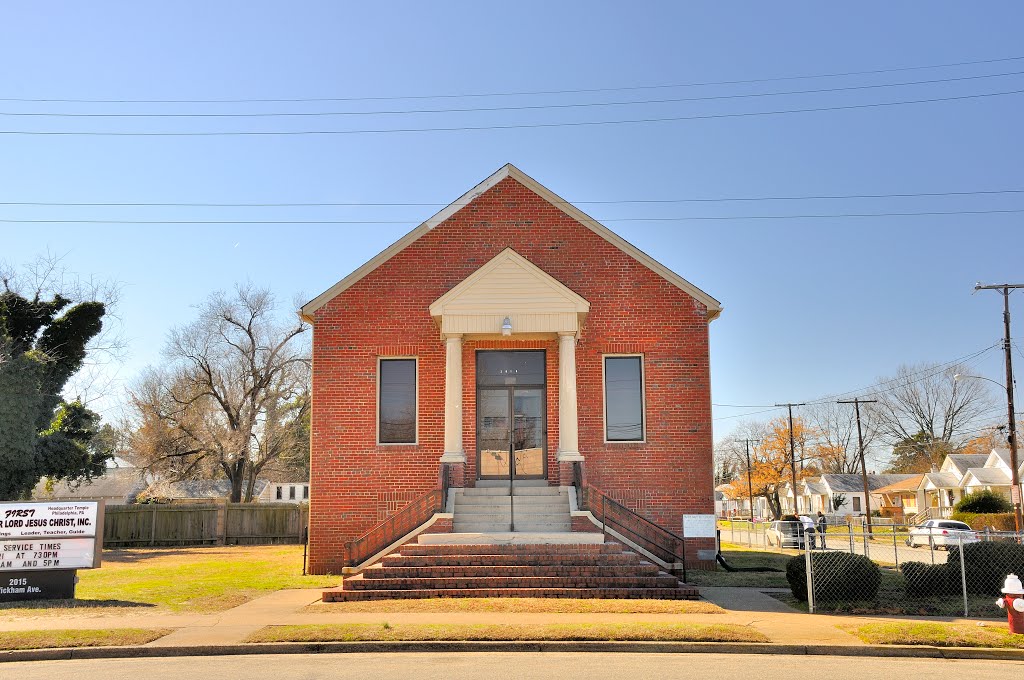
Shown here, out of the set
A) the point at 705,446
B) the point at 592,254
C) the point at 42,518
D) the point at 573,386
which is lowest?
the point at 42,518

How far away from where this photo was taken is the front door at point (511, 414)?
67.6 ft

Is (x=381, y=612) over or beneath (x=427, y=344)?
beneath

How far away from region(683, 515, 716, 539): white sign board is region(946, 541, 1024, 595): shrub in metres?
5.29

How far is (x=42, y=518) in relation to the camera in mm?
15602

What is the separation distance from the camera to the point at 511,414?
68.3 feet

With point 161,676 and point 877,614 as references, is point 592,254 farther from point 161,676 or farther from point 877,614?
point 161,676

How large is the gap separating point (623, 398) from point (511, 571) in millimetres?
6550

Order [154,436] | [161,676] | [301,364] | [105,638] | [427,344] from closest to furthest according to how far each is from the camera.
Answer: [161,676]
[105,638]
[427,344]
[154,436]
[301,364]

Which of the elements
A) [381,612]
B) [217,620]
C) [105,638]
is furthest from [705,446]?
[105,638]

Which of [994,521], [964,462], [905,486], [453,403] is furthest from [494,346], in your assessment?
[905,486]

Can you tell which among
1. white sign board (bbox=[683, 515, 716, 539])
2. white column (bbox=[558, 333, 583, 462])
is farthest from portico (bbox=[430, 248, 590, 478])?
white sign board (bbox=[683, 515, 716, 539])

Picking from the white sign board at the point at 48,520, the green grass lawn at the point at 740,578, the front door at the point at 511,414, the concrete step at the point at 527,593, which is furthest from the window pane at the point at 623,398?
the white sign board at the point at 48,520

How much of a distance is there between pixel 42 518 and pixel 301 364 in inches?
1492

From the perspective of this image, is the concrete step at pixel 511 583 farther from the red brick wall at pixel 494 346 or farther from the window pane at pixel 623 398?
the window pane at pixel 623 398
